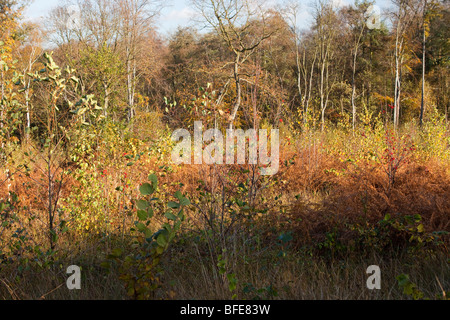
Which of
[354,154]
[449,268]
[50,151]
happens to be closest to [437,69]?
[354,154]

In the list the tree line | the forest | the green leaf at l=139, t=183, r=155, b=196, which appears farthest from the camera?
the tree line

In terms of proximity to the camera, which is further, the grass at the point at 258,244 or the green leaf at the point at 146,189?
the grass at the point at 258,244

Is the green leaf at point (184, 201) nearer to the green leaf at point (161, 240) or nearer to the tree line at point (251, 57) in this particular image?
the green leaf at point (161, 240)

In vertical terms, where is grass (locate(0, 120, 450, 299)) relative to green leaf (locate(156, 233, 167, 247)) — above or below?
below

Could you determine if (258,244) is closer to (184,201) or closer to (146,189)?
(184,201)

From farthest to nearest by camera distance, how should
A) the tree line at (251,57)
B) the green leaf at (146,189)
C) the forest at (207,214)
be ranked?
the tree line at (251,57)
the forest at (207,214)
the green leaf at (146,189)

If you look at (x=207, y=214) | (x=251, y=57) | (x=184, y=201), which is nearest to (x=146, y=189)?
(x=184, y=201)

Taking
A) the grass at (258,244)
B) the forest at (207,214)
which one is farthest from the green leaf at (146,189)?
the grass at (258,244)

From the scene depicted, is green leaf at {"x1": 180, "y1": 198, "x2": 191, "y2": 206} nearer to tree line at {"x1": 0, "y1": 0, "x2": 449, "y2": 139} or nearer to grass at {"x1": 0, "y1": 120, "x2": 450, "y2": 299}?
grass at {"x1": 0, "y1": 120, "x2": 450, "y2": 299}

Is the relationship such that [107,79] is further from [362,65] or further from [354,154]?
[362,65]

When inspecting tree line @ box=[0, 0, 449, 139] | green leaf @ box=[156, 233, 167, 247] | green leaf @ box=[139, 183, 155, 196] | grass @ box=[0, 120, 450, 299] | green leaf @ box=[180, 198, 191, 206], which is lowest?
grass @ box=[0, 120, 450, 299]

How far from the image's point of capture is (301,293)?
8.42 ft

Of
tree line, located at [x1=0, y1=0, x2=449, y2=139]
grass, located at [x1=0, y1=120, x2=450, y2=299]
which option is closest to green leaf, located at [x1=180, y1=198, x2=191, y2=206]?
grass, located at [x1=0, y1=120, x2=450, y2=299]

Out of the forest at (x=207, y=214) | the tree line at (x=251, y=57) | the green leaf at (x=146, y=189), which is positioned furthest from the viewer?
the tree line at (x=251, y=57)
